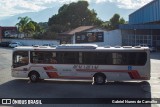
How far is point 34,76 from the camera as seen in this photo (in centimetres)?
2272

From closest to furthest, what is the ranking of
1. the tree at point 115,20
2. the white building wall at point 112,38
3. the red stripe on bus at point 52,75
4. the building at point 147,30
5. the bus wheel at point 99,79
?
1. the bus wheel at point 99,79
2. the red stripe on bus at point 52,75
3. the building at point 147,30
4. the white building wall at point 112,38
5. the tree at point 115,20

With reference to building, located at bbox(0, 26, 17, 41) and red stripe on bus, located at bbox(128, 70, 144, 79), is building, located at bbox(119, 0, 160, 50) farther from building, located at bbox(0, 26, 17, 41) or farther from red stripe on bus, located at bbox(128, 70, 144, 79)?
red stripe on bus, located at bbox(128, 70, 144, 79)

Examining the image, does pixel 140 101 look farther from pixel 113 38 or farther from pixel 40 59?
pixel 113 38

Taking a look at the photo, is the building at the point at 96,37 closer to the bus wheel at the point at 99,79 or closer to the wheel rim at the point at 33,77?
the wheel rim at the point at 33,77

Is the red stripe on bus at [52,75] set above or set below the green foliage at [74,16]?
below

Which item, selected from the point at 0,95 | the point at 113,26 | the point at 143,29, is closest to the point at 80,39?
the point at 143,29

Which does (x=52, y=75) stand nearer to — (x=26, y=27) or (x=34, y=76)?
(x=34, y=76)

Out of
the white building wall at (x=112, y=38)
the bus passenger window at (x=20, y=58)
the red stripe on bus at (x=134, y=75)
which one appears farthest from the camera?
the white building wall at (x=112, y=38)

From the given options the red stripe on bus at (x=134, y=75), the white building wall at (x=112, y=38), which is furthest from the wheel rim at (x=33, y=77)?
the white building wall at (x=112, y=38)

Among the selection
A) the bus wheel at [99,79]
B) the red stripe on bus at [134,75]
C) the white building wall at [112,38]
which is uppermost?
the white building wall at [112,38]

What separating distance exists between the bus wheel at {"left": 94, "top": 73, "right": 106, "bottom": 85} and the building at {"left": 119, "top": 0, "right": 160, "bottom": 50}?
125ft

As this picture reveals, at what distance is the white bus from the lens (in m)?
21.7

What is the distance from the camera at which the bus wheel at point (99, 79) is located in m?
21.9

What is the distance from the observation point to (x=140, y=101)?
16.1 m
